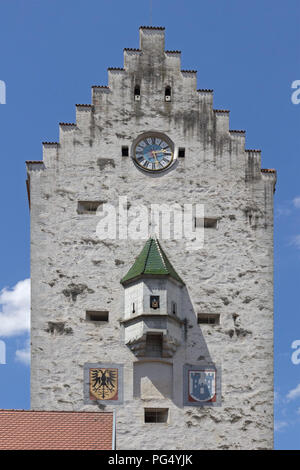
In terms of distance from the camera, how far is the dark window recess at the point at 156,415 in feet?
142

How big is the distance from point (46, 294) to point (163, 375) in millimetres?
4748

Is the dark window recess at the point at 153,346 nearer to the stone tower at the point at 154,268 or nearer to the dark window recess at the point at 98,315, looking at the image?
the stone tower at the point at 154,268

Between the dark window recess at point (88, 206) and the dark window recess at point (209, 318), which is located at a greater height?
the dark window recess at point (88, 206)

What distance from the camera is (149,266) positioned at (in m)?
44.0

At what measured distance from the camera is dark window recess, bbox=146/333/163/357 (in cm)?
4353

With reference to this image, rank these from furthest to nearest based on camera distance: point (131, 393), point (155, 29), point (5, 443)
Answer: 1. point (155, 29)
2. point (131, 393)
3. point (5, 443)

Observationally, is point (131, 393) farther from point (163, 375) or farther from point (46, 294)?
point (46, 294)

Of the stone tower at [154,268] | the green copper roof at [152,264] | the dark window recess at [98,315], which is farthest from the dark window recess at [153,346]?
the green copper roof at [152,264]

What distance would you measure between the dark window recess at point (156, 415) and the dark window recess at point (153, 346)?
5.93ft

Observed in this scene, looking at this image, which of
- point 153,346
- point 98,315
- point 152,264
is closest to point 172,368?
point 153,346

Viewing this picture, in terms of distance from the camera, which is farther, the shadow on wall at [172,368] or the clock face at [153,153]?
the clock face at [153,153]

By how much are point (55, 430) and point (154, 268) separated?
9200mm

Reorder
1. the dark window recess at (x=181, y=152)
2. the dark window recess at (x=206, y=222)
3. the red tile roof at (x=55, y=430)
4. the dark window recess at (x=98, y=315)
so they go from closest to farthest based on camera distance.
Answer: the red tile roof at (x=55, y=430) → the dark window recess at (x=98, y=315) → the dark window recess at (x=206, y=222) → the dark window recess at (x=181, y=152)
